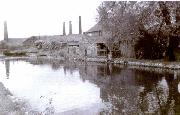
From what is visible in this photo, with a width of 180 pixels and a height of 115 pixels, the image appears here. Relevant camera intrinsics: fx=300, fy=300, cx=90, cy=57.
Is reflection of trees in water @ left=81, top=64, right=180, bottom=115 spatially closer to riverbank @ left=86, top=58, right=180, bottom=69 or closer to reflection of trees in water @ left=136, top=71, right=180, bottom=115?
reflection of trees in water @ left=136, top=71, right=180, bottom=115

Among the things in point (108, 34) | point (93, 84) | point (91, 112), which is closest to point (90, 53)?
point (108, 34)

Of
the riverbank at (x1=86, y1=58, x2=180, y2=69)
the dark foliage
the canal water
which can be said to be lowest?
the canal water

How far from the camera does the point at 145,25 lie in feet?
119

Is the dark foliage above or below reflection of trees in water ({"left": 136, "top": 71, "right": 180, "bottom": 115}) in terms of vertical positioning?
above

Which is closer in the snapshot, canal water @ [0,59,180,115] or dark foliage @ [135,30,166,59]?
canal water @ [0,59,180,115]

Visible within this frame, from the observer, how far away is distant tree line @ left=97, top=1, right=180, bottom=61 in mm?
32750

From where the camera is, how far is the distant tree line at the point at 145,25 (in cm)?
3275

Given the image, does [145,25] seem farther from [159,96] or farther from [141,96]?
[159,96]

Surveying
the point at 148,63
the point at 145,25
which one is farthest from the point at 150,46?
the point at 148,63

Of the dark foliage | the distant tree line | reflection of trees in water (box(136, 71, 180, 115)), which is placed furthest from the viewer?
the dark foliage

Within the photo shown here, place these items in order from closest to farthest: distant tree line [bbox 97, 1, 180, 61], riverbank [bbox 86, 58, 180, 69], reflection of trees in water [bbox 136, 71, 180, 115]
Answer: reflection of trees in water [bbox 136, 71, 180, 115] < riverbank [bbox 86, 58, 180, 69] < distant tree line [bbox 97, 1, 180, 61]

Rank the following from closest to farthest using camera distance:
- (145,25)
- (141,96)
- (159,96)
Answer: (159,96) → (141,96) → (145,25)

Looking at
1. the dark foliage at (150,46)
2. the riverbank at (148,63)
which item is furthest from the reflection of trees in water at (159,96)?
the dark foliage at (150,46)

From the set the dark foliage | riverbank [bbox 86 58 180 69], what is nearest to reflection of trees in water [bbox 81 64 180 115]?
riverbank [bbox 86 58 180 69]
